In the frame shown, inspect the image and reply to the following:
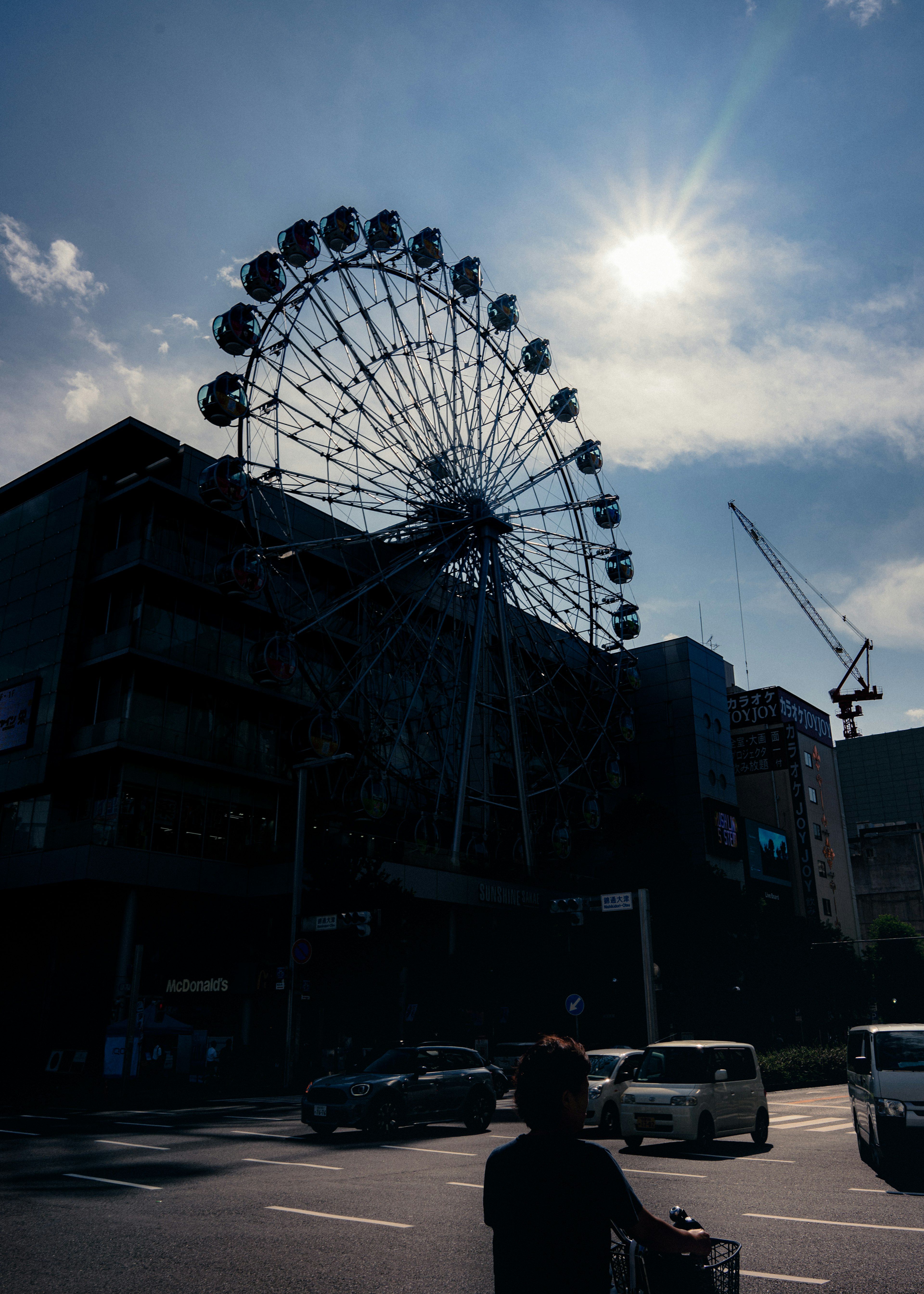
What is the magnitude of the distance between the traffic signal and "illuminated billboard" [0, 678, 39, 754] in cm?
1831

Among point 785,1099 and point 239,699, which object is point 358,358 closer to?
point 239,699

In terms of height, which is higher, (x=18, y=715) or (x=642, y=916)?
(x=18, y=715)

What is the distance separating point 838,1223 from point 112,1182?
8.55 meters

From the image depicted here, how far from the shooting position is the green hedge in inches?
1277

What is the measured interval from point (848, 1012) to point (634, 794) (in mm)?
23860

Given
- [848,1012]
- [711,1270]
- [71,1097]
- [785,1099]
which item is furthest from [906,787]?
[711,1270]

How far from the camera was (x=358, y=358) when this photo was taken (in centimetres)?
3675

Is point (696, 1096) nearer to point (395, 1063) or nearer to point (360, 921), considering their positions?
point (395, 1063)

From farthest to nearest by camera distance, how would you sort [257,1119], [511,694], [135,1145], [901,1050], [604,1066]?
1. [511,694]
2. [257,1119]
3. [604,1066]
4. [135,1145]
5. [901,1050]

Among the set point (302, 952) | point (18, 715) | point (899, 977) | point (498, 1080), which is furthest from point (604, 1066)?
point (899, 977)

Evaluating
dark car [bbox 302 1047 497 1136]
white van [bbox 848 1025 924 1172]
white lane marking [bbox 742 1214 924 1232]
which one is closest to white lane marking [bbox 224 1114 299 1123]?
dark car [bbox 302 1047 497 1136]

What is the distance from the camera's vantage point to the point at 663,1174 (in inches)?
528

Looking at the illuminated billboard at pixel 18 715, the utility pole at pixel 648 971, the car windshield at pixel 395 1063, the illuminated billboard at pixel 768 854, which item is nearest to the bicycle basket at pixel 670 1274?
the car windshield at pixel 395 1063

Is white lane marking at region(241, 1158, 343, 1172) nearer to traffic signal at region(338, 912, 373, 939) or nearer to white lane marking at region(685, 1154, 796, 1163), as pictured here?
white lane marking at region(685, 1154, 796, 1163)
